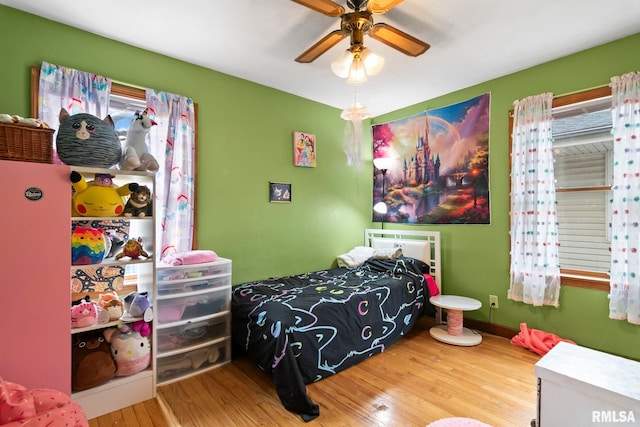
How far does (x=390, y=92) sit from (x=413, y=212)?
1.46 metres

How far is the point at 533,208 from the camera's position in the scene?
2725mm

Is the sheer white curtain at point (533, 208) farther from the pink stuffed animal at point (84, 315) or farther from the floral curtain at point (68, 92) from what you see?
the floral curtain at point (68, 92)

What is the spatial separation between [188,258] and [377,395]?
169cm

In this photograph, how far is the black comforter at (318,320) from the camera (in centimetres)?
196

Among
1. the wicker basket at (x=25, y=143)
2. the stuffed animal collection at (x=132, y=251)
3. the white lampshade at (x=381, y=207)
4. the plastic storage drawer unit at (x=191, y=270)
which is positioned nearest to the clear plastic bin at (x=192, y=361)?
the plastic storage drawer unit at (x=191, y=270)

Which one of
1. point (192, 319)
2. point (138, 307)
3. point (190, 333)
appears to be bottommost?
point (190, 333)

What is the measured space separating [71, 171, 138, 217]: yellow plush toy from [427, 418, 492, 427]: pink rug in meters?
2.31

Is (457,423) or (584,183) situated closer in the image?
(457,423)

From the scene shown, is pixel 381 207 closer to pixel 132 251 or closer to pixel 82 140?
pixel 132 251

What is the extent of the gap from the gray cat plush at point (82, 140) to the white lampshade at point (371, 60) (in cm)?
A: 171

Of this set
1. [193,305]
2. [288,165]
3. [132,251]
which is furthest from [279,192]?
[132,251]

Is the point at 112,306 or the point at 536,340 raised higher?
the point at 112,306

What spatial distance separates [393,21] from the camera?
2107 millimetres

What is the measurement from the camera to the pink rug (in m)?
1.67
